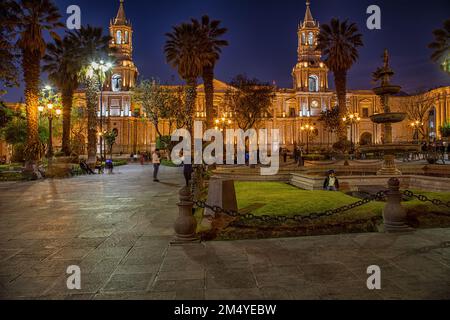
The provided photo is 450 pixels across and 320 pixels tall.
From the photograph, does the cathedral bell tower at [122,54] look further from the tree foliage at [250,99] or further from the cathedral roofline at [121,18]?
the tree foliage at [250,99]

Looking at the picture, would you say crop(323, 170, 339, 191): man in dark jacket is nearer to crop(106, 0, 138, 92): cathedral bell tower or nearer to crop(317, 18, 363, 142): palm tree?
crop(317, 18, 363, 142): palm tree

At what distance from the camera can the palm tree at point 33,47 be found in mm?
21125

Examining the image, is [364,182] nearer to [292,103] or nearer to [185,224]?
[185,224]

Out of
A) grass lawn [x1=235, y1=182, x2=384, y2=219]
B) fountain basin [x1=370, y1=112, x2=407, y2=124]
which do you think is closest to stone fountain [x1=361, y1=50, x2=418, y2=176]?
fountain basin [x1=370, y1=112, x2=407, y2=124]

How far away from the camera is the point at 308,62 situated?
237ft

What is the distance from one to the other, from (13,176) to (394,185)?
66.9 ft

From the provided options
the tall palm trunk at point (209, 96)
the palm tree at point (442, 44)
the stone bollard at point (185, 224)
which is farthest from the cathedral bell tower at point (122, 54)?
the stone bollard at point (185, 224)

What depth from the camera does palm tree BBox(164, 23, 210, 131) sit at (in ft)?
99.1

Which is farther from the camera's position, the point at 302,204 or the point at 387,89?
the point at 387,89

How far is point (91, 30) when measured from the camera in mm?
29609

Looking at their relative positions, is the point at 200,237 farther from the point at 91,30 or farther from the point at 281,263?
the point at 91,30

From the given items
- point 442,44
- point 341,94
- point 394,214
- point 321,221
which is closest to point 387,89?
point 394,214

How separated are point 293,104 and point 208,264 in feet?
240

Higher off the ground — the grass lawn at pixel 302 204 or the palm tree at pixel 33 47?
the palm tree at pixel 33 47
